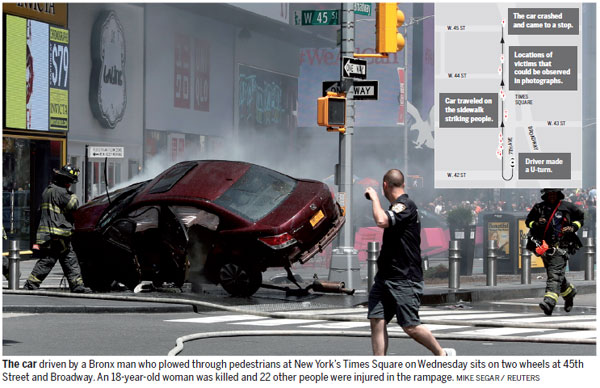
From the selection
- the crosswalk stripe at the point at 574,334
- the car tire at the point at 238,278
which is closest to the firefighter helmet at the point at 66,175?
the car tire at the point at 238,278

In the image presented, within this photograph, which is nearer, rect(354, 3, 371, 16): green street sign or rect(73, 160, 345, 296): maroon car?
rect(73, 160, 345, 296): maroon car

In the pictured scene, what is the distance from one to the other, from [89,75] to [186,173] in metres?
16.7

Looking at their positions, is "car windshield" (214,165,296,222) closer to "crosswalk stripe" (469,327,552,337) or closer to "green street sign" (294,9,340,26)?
"green street sign" (294,9,340,26)

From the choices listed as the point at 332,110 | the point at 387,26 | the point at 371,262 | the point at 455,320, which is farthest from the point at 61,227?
the point at 455,320

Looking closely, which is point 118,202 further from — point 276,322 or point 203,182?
point 276,322

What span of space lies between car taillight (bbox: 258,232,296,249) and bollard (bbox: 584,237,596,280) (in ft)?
28.6

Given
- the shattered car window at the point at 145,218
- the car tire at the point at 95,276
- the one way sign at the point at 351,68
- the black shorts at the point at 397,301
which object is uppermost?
the one way sign at the point at 351,68

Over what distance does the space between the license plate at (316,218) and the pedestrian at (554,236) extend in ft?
9.29

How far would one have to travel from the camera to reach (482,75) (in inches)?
906

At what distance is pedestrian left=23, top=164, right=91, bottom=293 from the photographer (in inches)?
593

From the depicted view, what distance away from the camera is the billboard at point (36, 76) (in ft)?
86.4

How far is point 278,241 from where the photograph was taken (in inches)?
568

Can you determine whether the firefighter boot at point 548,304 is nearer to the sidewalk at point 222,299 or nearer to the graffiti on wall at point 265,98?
the sidewalk at point 222,299

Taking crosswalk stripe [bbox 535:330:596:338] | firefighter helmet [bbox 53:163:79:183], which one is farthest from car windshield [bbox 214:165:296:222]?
crosswalk stripe [bbox 535:330:596:338]
